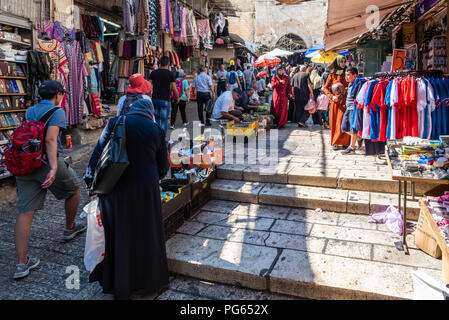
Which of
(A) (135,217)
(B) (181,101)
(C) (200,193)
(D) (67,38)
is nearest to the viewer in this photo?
(A) (135,217)

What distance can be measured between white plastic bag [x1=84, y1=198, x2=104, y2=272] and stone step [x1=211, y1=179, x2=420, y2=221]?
237 centimetres

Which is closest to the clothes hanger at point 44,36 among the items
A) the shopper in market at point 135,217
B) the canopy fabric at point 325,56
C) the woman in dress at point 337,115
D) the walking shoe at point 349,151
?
the shopper in market at point 135,217

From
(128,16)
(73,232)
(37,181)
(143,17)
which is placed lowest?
(73,232)

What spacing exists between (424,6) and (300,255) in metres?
5.65

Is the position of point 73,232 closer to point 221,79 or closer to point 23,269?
point 23,269

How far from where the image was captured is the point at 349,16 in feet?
21.9

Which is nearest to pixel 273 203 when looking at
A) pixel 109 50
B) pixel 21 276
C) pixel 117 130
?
pixel 117 130

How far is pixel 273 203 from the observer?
479cm

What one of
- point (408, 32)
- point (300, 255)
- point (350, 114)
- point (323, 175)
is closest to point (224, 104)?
point (350, 114)

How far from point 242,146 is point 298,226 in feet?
11.5

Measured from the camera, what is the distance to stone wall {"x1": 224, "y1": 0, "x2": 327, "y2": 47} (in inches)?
1120

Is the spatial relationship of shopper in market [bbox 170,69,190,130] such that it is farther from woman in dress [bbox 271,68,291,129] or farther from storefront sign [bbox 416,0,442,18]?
storefront sign [bbox 416,0,442,18]

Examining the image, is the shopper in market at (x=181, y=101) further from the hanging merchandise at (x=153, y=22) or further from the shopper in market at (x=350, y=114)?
the shopper in market at (x=350, y=114)

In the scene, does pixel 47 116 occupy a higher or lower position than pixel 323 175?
higher
